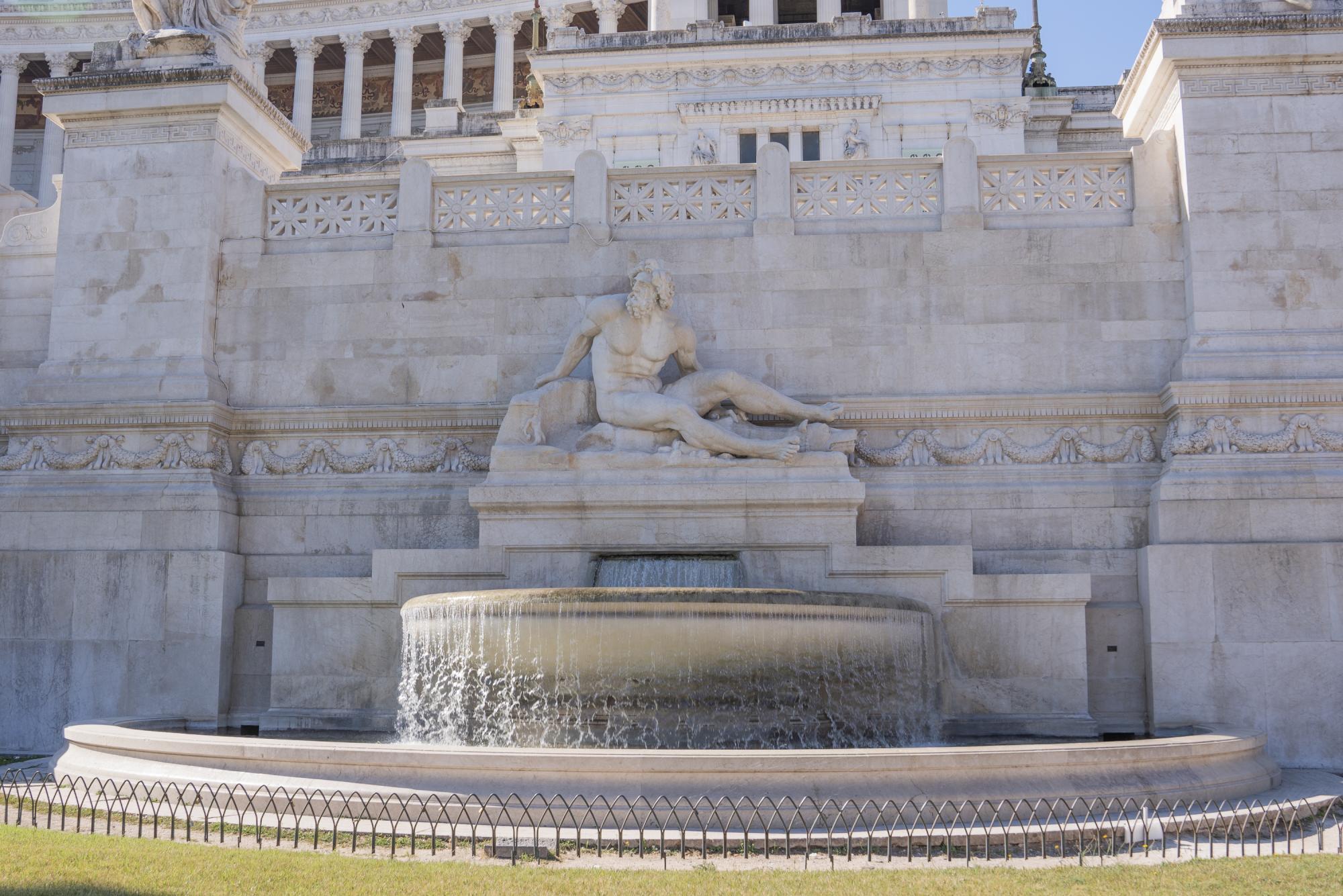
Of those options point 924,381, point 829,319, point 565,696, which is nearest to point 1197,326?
point 924,381

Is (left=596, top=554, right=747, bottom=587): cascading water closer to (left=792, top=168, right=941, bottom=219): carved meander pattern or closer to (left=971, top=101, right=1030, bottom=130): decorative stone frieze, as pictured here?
(left=792, top=168, right=941, bottom=219): carved meander pattern

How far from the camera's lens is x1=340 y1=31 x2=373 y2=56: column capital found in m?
70.4

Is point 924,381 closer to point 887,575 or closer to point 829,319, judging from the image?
point 829,319

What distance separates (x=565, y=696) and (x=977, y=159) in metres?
9.50

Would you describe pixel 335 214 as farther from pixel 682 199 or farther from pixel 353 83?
pixel 353 83

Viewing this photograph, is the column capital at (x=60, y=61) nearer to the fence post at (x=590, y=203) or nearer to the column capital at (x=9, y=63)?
the column capital at (x=9, y=63)

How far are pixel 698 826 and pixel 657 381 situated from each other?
774 cm

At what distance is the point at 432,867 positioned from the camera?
8.82m

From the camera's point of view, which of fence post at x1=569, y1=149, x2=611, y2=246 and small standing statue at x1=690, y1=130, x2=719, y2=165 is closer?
fence post at x1=569, y1=149, x2=611, y2=246

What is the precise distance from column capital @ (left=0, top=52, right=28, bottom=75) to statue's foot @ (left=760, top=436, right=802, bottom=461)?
6747 cm

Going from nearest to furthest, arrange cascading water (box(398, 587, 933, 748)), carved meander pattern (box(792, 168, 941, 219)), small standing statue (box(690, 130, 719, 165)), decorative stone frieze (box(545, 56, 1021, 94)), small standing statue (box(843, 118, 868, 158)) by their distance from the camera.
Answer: cascading water (box(398, 587, 933, 748))
carved meander pattern (box(792, 168, 941, 219))
small standing statue (box(690, 130, 719, 165))
small standing statue (box(843, 118, 868, 158))
decorative stone frieze (box(545, 56, 1021, 94))

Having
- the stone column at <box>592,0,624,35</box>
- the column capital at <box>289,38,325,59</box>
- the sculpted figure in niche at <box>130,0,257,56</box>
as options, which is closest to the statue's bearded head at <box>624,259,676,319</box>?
the sculpted figure in niche at <box>130,0,257,56</box>

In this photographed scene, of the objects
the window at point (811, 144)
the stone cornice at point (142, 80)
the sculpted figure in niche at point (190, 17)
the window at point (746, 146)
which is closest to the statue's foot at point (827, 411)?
the stone cornice at point (142, 80)

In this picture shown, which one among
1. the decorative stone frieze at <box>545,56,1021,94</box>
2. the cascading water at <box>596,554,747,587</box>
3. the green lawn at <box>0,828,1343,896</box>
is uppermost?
the decorative stone frieze at <box>545,56,1021,94</box>
